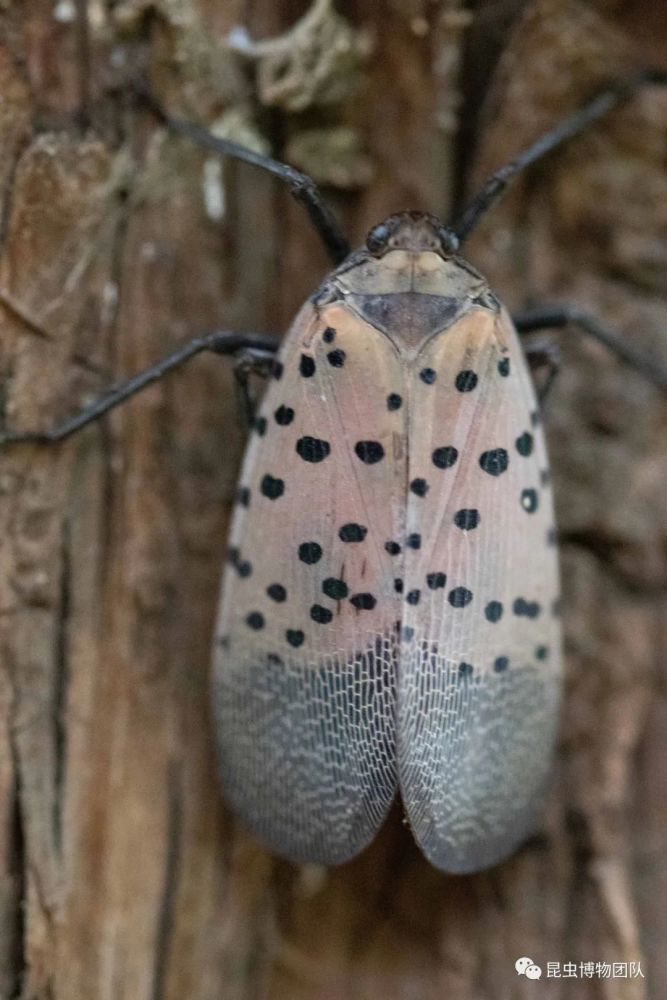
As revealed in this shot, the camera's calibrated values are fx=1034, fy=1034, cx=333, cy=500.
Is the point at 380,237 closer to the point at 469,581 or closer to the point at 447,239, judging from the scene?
the point at 447,239

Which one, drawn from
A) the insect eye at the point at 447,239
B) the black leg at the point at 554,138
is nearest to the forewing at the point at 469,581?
the insect eye at the point at 447,239

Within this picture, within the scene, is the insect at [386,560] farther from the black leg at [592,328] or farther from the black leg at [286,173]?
the black leg at [592,328]

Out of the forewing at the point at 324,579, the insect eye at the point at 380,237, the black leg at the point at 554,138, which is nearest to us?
the forewing at the point at 324,579

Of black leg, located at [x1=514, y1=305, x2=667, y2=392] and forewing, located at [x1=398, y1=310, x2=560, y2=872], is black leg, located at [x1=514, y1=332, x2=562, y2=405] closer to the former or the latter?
black leg, located at [x1=514, y1=305, x2=667, y2=392]

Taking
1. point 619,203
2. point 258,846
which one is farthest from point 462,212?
point 258,846

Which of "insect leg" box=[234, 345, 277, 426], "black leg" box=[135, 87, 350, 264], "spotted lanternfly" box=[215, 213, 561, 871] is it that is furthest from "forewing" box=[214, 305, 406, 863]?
"black leg" box=[135, 87, 350, 264]

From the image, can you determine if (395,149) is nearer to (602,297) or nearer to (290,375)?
(602,297)

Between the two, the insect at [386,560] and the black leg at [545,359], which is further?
the black leg at [545,359]

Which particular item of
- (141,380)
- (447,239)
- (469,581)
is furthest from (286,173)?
(469,581)
